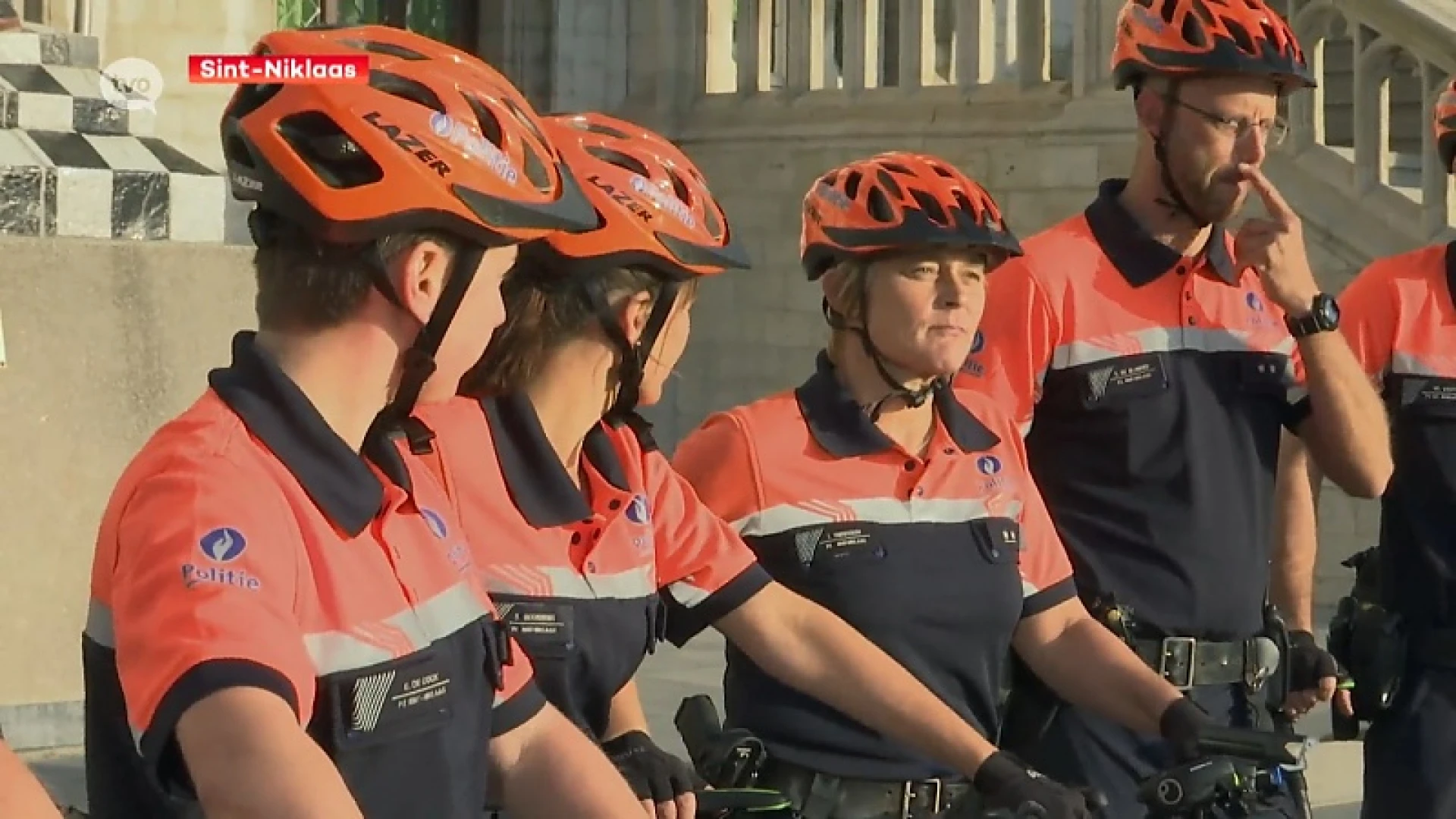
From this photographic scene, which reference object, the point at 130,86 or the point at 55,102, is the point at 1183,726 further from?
the point at 130,86

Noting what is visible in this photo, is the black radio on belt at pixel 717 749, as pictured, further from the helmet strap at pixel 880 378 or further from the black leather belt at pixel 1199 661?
the black leather belt at pixel 1199 661

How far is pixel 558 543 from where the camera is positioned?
3504 millimetres

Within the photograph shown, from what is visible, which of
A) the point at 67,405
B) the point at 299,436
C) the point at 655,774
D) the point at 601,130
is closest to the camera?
the point at 299,436

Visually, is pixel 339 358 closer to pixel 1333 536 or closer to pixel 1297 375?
pixel 1297 375

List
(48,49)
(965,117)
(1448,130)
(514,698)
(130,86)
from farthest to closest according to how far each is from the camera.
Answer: (965,117) → (130,86) → (48,49) → (1448,130) → (514,698)

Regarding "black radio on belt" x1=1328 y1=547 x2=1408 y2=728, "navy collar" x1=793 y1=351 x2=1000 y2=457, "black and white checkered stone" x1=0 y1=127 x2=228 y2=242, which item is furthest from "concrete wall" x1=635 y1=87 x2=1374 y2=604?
"navy collar" x1=793 y1=351 x2=1000 y2=457

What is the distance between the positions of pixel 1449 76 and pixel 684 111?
16.0ft

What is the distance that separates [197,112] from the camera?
12125mm

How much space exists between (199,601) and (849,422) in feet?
6.61

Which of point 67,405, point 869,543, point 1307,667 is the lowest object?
point 67,405

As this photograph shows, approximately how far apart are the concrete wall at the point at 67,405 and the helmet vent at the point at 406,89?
4725 mm

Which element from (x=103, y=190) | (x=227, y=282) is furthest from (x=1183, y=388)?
(x=103, y=190)

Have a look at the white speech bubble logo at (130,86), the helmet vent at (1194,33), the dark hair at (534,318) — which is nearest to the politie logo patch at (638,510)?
the dark hair at (534,318)

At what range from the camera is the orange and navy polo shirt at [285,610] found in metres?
2.46
